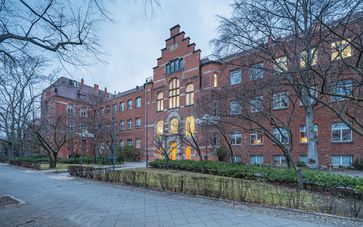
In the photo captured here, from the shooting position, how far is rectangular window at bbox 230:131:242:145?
27536mm

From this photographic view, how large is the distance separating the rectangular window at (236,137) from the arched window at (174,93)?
879cm

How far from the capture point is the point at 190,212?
7230 millimetres

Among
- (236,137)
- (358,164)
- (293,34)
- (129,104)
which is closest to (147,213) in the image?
(293,34)

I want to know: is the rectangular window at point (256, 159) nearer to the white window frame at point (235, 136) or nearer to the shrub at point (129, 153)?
the white window frame at point (235, 136)

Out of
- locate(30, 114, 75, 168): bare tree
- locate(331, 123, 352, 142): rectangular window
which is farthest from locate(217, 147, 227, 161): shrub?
locate(30, 114, 75, 168): bare tree

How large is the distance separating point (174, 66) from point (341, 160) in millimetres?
22056

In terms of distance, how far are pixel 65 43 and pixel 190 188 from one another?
6.88 meters

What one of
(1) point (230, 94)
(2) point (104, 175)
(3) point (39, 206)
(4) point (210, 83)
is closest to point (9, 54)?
(3) point (39, 206)

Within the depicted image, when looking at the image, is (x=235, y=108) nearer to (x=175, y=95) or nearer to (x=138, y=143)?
(x=175, y=95)

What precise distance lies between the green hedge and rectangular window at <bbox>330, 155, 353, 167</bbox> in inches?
347

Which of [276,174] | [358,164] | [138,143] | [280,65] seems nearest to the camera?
[280,65]

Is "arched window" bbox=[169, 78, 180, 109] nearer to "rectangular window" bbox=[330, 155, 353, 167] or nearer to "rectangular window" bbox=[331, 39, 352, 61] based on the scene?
"rectangular window" bbox=[330, 155, 353, 167]

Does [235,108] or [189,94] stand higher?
[189,94]

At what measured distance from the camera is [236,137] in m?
27.9
